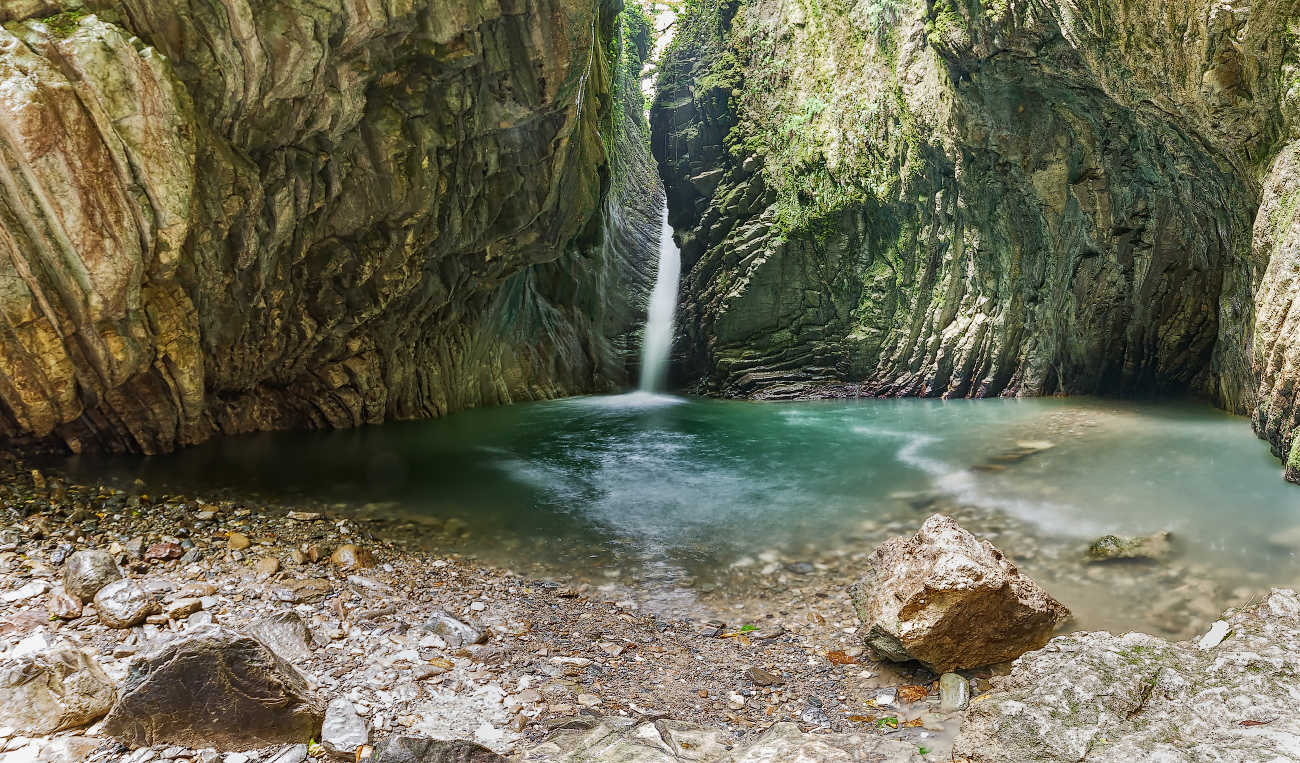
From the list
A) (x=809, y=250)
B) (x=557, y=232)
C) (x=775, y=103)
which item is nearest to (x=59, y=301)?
(x=557, y=232)

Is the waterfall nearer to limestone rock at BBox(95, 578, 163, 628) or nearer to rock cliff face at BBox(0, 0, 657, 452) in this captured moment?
rock cliff face at BBox(0, 0, 657, 452)

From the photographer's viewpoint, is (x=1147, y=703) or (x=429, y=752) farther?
(x=1147, y=703)

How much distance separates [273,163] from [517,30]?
11.8 feet

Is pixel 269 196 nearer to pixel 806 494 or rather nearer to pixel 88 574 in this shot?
pixel 88 574

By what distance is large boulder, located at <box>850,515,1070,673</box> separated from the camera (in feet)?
11.6

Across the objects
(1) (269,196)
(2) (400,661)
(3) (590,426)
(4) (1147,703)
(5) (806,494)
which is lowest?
(3) (590,426)

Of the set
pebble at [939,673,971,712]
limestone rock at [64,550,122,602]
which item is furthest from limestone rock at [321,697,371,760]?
pebble at [939,673,971,712]

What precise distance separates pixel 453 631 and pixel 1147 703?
3.36 meters

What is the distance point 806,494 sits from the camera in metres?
7.39

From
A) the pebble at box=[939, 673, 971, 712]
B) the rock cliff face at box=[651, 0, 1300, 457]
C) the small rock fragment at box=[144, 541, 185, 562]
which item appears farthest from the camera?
the rock cliff face at box=[651, 0, 1300, 457]

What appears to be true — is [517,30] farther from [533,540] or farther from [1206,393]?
[1206,393]

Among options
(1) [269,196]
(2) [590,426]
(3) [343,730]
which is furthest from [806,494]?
(1) [269,196]

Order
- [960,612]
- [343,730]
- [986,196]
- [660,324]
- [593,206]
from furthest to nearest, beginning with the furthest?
[660,324]
[593,206]
[986,196]
[960,612]
[343,730]

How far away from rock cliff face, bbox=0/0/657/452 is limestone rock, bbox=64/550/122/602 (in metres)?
3.23
